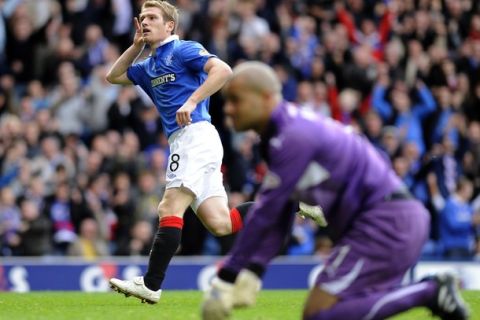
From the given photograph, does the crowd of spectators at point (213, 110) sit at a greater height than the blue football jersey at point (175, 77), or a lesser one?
lesser

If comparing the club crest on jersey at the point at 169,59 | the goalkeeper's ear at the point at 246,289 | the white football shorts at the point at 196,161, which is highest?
the club crest on jersey at the point at 169,59

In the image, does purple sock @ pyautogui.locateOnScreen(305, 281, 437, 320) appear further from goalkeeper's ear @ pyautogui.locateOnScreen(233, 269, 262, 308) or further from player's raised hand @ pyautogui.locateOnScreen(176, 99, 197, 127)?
player's raised hand @ pyautogui.locateOnScreen(176, 99, 197, 127)

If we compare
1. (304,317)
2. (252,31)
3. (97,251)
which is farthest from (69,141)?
(304,317)

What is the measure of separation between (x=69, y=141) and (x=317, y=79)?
15.6 ft

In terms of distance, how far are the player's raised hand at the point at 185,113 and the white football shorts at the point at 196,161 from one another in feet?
1.87

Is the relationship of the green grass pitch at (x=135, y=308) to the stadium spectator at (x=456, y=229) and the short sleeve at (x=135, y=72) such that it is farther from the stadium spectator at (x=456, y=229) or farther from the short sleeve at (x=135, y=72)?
the stadium spectator at (x=456, y=229)

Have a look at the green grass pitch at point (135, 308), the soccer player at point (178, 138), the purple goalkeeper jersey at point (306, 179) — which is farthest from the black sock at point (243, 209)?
the purple goalkeeper jersey at point (306, 179)

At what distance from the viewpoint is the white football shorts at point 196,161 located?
10141mm

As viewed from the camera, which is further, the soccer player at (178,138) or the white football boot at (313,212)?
the white football boot at (313,212)

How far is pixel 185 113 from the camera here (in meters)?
9.52

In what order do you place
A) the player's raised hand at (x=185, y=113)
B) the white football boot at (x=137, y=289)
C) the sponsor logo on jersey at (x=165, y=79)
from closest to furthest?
the player's raised hand at (x=185, y=113) → the white football boot at (x=137, y=289) → the sponsor logo on jersey at (x=165, y=79)

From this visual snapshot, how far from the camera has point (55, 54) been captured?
63.3 feet

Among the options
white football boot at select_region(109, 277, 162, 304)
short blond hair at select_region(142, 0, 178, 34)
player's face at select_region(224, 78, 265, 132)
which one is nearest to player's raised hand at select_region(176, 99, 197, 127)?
short blond hair at select_region(142, 0, 178, 34)

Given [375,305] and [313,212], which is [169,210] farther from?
[375,305]
